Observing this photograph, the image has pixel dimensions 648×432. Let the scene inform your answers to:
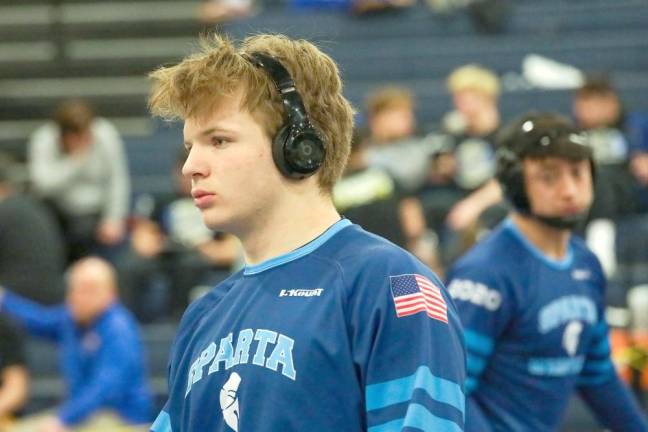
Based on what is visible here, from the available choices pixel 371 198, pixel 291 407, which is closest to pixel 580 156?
pixel 291 407

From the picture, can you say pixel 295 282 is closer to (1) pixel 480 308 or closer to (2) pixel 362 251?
(2) pixel 362 251

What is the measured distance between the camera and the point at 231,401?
2.48 meters

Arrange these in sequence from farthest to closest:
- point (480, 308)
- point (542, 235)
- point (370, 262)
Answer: point (542, 235)
point (480, 308)
point (370, 262)

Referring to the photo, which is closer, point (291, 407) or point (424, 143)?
point (291, 407)

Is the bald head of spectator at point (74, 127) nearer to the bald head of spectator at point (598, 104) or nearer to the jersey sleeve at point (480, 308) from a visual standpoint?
the bald head of spectator at point (598, 104)

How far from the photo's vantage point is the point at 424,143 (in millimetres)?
8172

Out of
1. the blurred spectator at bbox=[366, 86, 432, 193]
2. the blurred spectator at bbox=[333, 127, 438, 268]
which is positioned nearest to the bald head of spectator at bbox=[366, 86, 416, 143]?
the blurred spectator at bbox=[366, 86, 432, 193]

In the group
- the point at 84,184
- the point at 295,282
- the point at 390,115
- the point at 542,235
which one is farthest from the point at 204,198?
the point at 84,184

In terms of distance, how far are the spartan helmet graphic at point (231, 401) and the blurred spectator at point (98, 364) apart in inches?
178

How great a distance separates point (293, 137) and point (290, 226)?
19cm

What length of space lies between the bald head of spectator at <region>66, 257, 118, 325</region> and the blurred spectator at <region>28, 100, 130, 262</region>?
4.75 ft

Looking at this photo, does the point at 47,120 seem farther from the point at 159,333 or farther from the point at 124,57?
the point at 159,333

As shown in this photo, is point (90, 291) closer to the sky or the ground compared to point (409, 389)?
closer to the ground

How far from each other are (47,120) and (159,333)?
4.17 m
